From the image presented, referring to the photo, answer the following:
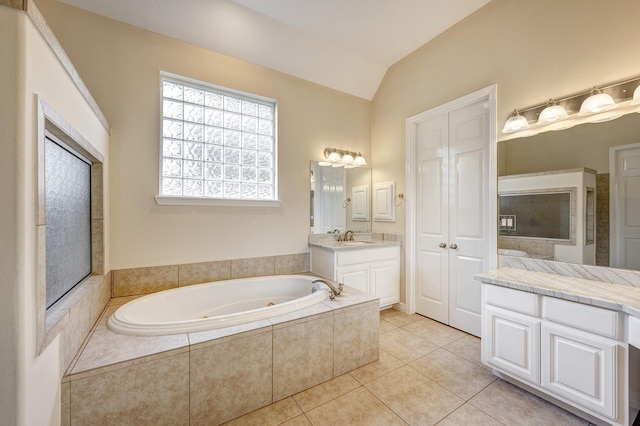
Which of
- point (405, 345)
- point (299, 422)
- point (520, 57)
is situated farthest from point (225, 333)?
point (520, 57)

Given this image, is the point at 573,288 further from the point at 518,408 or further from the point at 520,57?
the point at 520,57

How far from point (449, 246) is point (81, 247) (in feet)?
10.3

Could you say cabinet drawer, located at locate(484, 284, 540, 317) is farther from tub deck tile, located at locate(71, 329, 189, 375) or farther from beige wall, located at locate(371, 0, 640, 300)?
tub deck tile, located at locate(71, 329, 189, 375)

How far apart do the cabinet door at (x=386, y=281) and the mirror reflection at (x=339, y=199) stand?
633mm

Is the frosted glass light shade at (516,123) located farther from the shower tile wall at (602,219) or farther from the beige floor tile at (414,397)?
the beige floor tile at (414,397)

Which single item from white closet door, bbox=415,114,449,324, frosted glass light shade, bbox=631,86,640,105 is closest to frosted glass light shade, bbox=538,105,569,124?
frosted glass light shade, bbox=631,86,640,105

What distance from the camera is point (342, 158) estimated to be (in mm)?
3309

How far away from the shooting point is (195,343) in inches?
56.6

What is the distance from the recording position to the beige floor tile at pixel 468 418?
1510 mm

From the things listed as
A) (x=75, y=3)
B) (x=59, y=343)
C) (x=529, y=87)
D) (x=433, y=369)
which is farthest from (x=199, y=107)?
(x=433, y=369)

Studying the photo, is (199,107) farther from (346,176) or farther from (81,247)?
(346,176)

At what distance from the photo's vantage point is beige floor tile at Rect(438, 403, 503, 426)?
1.51m

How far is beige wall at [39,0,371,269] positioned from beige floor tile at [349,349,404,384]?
55.2 inches

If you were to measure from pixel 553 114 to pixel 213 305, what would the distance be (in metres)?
3.20
